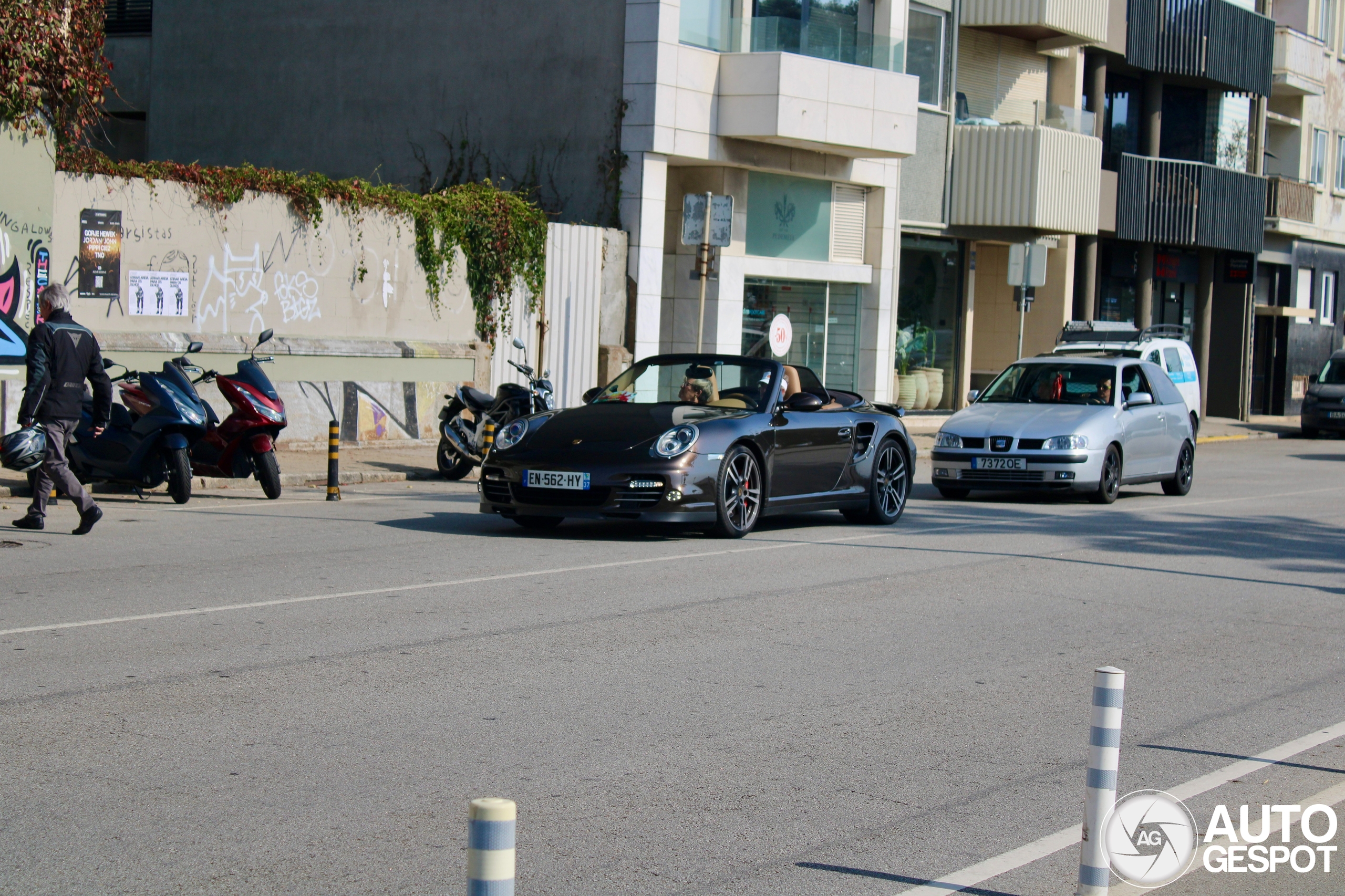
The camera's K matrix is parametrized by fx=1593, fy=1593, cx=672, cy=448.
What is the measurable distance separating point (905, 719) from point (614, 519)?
23.6ft

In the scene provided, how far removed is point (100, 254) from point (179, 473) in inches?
160

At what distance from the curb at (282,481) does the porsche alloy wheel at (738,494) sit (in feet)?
15.7

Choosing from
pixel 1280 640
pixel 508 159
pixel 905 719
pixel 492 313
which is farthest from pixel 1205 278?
pixel 905 719

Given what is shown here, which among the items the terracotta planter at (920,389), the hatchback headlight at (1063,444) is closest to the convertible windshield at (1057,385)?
the hatchback headlight at (1063,444)

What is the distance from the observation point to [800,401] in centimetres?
1284

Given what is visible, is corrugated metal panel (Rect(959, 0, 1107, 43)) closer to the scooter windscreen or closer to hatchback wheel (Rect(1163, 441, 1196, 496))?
hatchback wheel (Rect(1163, 441, 1196, 496))

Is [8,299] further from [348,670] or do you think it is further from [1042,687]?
[1042,687]

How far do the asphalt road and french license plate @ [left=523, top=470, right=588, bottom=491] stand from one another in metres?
0.44

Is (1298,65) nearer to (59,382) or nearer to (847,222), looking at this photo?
(847,222)

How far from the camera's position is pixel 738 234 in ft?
82.8

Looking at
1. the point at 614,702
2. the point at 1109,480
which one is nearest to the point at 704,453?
Answer: the point at 614,702

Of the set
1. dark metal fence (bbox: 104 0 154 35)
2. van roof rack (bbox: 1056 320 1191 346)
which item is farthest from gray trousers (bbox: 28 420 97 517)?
dark metal fence (bbox: 104 0 154 35)

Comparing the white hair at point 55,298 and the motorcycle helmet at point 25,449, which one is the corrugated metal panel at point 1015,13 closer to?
the white hair at point 55,298

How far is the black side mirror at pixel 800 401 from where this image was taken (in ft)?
42.1
